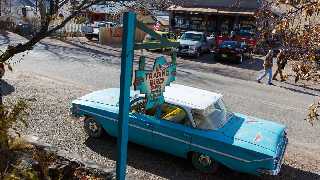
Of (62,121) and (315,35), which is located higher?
(315,35)

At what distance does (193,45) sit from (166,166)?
664 inches

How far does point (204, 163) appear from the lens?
829cm

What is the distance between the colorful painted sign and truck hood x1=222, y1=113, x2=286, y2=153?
7.97 feet

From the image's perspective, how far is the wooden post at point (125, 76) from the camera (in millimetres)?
5070

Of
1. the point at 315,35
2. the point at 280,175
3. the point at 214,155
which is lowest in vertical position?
the point at 280,175

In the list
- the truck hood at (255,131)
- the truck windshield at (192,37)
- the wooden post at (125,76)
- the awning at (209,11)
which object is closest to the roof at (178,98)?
the truck hood at (255,131)

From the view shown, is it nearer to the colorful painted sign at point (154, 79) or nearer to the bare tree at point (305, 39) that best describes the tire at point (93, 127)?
the colorful painted sign at point (154, 79)

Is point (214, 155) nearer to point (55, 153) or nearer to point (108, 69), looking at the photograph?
point (55, 153)

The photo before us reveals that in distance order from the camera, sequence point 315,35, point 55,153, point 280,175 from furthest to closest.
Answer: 1. point 280,175
2. point 55,153
3. point 315,35

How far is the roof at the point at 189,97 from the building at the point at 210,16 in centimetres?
2266

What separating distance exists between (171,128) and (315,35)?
3.72m

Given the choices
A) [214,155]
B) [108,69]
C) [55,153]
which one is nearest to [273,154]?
[214,155]

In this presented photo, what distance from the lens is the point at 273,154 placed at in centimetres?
754

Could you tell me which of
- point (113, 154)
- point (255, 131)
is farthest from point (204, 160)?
point (113, 154)
